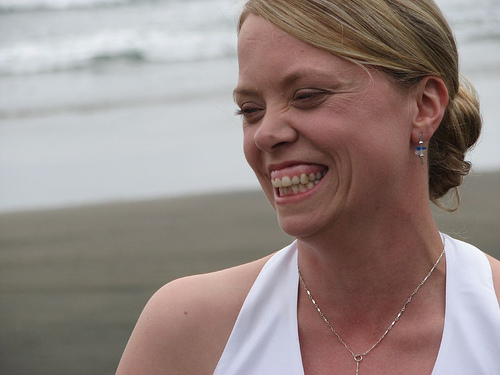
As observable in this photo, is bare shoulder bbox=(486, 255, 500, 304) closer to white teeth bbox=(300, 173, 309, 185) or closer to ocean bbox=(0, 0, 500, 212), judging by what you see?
white teeth bbox=(300, 173, 309, 185)

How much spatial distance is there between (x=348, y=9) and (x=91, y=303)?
4.36 meters

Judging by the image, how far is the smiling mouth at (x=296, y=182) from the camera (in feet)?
7.25

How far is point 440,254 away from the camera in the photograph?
8.26ft

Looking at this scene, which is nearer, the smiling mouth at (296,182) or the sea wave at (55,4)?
the smiling mouth at (296,182)

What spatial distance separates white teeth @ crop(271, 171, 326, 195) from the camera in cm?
221

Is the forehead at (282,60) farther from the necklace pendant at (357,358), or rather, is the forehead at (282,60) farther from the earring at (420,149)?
the necklace pendant at (357,358)

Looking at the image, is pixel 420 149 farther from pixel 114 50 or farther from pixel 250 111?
pixel 114 50

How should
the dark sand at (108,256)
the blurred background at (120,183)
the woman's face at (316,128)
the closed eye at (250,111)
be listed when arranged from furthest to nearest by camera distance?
the blurred background at (120,183) → the dark sand at (108,256) → the closed eye at (250,111) → the woman's face at (316,128)

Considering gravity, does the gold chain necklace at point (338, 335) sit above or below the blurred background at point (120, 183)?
below

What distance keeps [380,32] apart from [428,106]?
0.30 m

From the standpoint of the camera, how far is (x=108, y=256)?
6953 millimetres

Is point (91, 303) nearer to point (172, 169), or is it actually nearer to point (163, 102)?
point (172, 169)

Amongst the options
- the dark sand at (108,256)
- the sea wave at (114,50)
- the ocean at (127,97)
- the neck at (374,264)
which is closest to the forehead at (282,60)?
the neck at (374,264)

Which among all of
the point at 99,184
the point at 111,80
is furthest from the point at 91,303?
the point at 111,80
